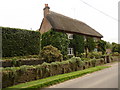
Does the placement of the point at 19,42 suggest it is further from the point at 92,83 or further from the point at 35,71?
the point at 92,83

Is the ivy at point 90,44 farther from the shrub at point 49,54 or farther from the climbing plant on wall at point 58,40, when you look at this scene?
the shrub at point 49,54

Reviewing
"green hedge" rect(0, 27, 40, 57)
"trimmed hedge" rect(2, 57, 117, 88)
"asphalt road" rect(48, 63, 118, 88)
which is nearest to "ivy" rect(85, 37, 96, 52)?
"trimmed hedge" rect(2, 57, 117, 88)

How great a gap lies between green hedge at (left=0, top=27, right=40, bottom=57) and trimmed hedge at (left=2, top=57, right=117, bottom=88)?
8617 millimetres

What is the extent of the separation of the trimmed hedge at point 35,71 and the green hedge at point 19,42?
862 centimetres

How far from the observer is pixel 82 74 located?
12.6m

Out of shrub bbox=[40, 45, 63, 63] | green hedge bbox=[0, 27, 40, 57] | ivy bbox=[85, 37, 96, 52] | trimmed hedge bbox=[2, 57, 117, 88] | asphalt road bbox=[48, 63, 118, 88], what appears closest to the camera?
asphalt road bbox=[48, 63, 118, 88]

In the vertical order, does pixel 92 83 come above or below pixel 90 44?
below

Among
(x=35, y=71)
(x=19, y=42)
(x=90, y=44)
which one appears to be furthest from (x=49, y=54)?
(x=90, y=44)

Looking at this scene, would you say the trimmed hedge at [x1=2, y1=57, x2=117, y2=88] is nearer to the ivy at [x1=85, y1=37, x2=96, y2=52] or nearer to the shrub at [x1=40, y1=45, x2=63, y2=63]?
the shrub at [x1=40, y1=45, x2=63, y2=63]

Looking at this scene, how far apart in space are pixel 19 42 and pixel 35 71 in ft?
32.2

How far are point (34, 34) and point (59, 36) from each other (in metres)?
5.10

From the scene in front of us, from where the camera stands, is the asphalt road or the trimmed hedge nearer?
the asphalt road

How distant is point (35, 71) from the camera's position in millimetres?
10703

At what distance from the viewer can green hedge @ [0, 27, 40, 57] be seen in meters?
17.2
